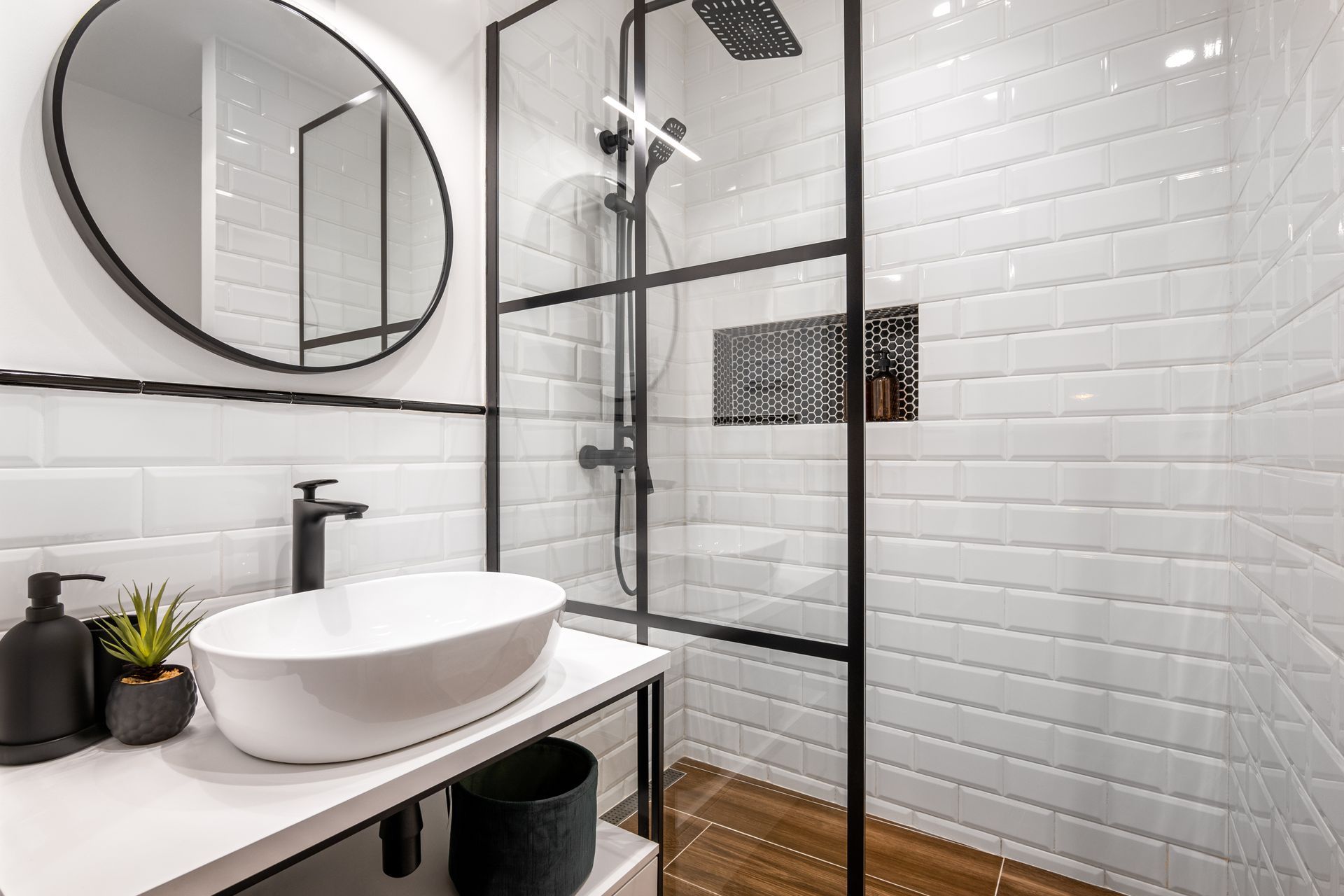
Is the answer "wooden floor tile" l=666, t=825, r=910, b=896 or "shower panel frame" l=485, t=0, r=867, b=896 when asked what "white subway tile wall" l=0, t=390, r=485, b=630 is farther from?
"wooden floor tile" l=666, t=825, r=910, b=896

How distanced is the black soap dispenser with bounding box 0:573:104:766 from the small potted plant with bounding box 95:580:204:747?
0.10 ft

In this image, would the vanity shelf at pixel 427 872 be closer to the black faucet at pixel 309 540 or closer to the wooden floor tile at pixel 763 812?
the wooden floor tile at pixel 763 812

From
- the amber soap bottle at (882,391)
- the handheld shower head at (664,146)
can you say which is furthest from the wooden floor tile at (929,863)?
the handheld shower head at (664,146)

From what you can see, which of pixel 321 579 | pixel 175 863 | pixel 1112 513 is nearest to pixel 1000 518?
pixel 1112 513

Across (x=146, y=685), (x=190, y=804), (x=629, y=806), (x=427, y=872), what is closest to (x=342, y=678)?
(x=190, y=804)

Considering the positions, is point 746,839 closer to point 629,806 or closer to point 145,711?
point 629,806

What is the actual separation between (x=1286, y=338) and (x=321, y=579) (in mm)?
1688

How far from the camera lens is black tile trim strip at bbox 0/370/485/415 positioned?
0.90 metres

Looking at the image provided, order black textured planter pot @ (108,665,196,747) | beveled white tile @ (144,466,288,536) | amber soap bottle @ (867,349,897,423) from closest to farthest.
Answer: black textured planter pot @ (108,665,196,747)
beveled white tile @ (144,466,288,536)
amber soap bottle @ (867,349,897,423)

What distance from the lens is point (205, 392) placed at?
1073 mm

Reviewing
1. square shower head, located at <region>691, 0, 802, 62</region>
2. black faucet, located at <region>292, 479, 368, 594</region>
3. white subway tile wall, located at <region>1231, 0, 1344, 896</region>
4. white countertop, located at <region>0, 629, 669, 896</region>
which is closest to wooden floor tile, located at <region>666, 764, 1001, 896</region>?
white countertop, located at <region>0, 629, 669, 896</region>

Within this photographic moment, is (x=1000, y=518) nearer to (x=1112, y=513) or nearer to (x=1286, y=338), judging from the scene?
(x=1112, y=513)

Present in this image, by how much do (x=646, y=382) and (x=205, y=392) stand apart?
0.78 m

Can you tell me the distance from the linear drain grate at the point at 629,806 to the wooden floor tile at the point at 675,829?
0.01 meters
